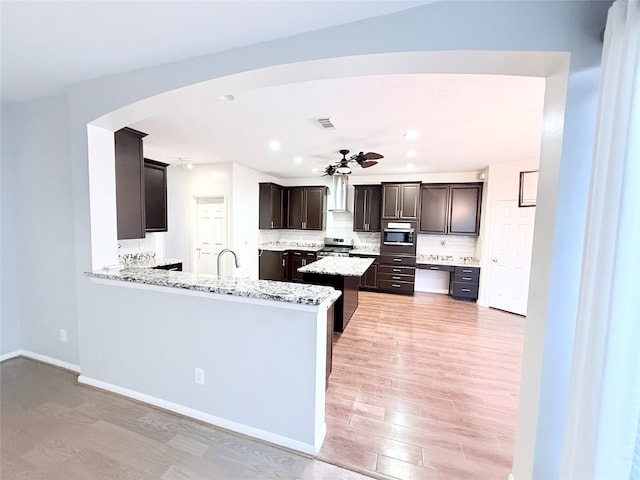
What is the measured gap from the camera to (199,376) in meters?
2.00

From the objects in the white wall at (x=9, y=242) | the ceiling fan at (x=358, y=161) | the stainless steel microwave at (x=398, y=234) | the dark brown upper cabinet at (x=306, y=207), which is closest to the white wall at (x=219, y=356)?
the white wall at (x=9, y=242)

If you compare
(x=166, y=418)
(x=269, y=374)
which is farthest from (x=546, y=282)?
(x=166, y=418)

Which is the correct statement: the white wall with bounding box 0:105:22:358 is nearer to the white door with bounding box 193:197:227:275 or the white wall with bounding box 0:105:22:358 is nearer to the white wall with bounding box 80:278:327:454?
the white wall with bounding box 80:278:327:454

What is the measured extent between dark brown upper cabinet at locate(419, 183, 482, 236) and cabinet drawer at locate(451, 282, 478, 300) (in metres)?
1.09

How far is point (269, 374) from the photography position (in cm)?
180

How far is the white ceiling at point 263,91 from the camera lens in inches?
55.9

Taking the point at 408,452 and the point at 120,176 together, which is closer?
the point at 408,452

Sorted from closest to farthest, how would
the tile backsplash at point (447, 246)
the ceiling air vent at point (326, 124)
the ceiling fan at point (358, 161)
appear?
the ceiling air vent at point (326, 124)
the ceiling fan at point (358, 161)
the tile backsplash at point (447, 246)

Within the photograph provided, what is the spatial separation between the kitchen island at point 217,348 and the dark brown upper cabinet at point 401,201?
4363 millimetres

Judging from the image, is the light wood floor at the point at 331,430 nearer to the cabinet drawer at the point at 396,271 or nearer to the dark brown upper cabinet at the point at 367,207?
the cabinet drawer at the point at 396,271

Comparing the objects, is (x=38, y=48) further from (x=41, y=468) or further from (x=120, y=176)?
(x=41, y=468)

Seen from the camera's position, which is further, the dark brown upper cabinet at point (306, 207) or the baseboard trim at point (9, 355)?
the dark brown upper cabinet at point (306, 207)

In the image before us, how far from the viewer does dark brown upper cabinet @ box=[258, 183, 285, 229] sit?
20.7ft

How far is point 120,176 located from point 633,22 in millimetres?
3671
